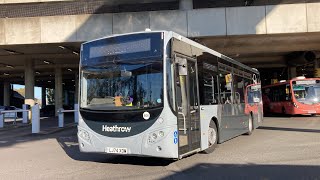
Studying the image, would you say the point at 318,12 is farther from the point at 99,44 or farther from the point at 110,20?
the point at 99,44

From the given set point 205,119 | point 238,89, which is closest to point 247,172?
point 205,119

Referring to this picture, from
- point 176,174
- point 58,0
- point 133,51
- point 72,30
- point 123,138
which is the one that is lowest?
point 176,174

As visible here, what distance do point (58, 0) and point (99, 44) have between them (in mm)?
16585

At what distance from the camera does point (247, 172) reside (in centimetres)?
780

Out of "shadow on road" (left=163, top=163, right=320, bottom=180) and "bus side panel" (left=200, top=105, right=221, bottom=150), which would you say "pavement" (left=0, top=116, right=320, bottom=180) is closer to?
"shadow on road" (left=163, top=163, right=320, bottom=180)

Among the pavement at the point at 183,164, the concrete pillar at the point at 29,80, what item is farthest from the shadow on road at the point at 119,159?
the concrete pillar at the point at 29,80

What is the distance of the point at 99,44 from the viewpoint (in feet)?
29.8

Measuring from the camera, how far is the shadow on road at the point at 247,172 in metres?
7.38

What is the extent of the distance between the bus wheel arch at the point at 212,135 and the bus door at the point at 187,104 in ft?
3.39

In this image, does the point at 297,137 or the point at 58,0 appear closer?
the point at 297,137

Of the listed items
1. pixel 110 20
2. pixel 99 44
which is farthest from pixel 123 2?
pixel 99 44

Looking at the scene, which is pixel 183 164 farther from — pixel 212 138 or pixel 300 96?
pixel 300 96

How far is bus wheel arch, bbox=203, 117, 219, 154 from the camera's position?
33.3 feet

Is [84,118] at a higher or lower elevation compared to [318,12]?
lower
